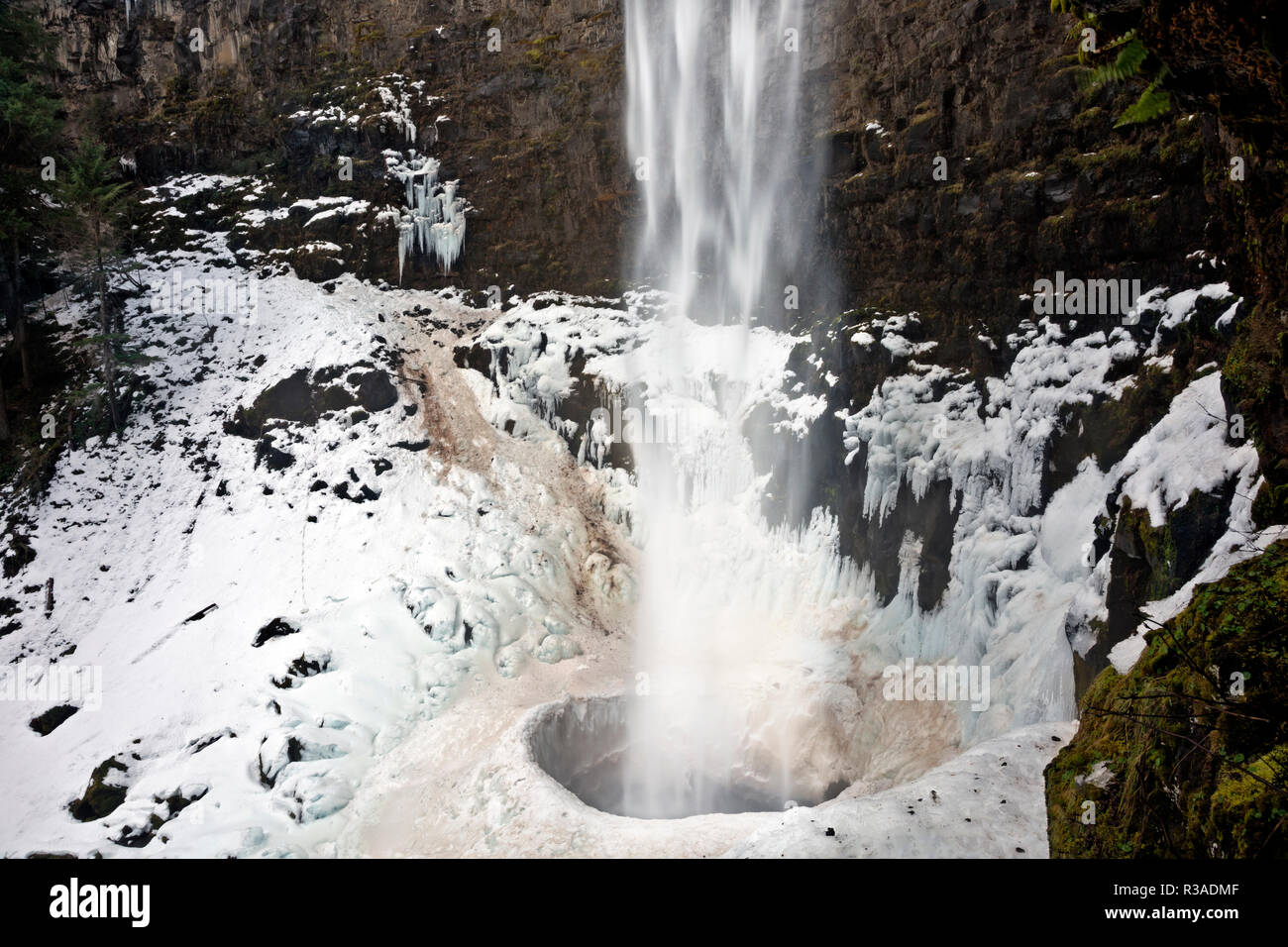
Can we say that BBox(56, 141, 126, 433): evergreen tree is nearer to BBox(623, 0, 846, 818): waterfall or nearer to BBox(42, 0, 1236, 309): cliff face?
BBox(42, 0, 1236, 309): cliff face

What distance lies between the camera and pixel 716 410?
20594 mm

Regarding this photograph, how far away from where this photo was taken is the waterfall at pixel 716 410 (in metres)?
14.5

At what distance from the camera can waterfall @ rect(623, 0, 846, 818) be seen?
1454 centimetres

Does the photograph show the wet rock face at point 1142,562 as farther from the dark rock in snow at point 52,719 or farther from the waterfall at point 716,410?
the dark rock in snow at point 52,719

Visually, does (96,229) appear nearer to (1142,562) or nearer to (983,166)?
(983,166)

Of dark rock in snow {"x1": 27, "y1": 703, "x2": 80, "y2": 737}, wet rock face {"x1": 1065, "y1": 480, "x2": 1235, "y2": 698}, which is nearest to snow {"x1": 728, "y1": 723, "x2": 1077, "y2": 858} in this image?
wet rock face {"x1": 1065, "y1": 480, "x2": 1235, "y2": 698}

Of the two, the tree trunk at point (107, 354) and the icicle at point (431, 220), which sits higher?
the icicle at point (431, 220)

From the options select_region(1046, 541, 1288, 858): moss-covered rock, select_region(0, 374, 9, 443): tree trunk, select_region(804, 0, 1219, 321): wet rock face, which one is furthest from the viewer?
select_region(0, 374, 9, 443): tree trunk

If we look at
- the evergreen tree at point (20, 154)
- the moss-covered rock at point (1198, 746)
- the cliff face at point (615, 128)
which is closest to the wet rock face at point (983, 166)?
the cliff face at point (615, 128)

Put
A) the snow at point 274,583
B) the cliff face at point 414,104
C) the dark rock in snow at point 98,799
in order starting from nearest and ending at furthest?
the dark rock in snow at point 98,799
the snow at point 274,583
the cliff face at point 414,104

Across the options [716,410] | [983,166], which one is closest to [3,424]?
[716,410]

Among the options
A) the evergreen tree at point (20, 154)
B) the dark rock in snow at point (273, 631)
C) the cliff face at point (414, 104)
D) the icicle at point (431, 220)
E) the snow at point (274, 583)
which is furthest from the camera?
the icicle at point (431, 220)
